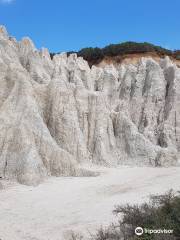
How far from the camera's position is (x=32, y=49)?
2611 centimetres

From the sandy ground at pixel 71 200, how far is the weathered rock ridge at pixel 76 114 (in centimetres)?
120

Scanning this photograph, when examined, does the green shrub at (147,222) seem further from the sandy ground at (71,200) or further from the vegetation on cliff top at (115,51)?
the vegetation on cliff top at (115,51)

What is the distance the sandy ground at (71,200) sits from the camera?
11.4m

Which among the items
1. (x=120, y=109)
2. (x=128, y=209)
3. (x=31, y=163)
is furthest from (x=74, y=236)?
(x=120, y=109)

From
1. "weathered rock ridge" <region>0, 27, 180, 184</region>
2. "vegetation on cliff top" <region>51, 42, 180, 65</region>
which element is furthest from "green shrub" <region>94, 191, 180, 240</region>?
"vegetation on cliff top" <region>51, 42, 180, 65</region>

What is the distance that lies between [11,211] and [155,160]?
1014 cm

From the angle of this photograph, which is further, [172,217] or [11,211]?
[11,211]


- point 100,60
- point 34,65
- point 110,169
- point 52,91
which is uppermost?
point 100,60

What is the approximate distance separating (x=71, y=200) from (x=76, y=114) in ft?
26.6

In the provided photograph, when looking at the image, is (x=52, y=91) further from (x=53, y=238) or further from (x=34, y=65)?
(x=53, y=238)

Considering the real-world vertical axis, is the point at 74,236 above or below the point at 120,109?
below

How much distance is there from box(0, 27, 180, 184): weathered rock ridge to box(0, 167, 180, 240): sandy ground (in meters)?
1.20

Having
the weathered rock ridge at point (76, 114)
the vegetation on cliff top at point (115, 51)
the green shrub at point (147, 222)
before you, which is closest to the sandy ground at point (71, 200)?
the green shrub at point (147, 222)

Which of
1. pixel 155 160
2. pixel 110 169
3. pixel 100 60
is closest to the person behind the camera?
pixel 110 169
